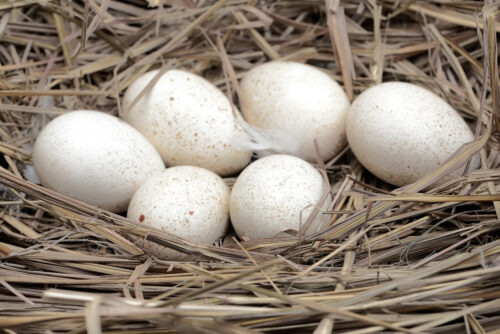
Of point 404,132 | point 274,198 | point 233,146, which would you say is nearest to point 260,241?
point 274,198

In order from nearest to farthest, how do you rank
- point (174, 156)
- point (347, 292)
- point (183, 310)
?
point (183, 310) → point (347, 292) → point (174, 156)

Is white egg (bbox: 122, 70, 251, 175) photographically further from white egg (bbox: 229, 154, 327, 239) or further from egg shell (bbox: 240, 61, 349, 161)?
white egg (bbox: 229, 154, 327, 239)

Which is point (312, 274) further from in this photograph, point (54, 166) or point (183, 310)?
point (54, 166)

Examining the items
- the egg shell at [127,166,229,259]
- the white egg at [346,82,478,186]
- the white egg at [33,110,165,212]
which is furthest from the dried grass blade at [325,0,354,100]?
the white egg at [33,110,165,212]

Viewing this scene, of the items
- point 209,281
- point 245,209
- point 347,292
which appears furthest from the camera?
point 245,209

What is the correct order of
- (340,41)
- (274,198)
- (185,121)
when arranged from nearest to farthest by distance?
(274,198), (185,121), (340,41)

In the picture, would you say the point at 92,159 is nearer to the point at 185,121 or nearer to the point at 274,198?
the point at 185,121

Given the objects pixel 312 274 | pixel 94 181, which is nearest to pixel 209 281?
pixel 312 274
